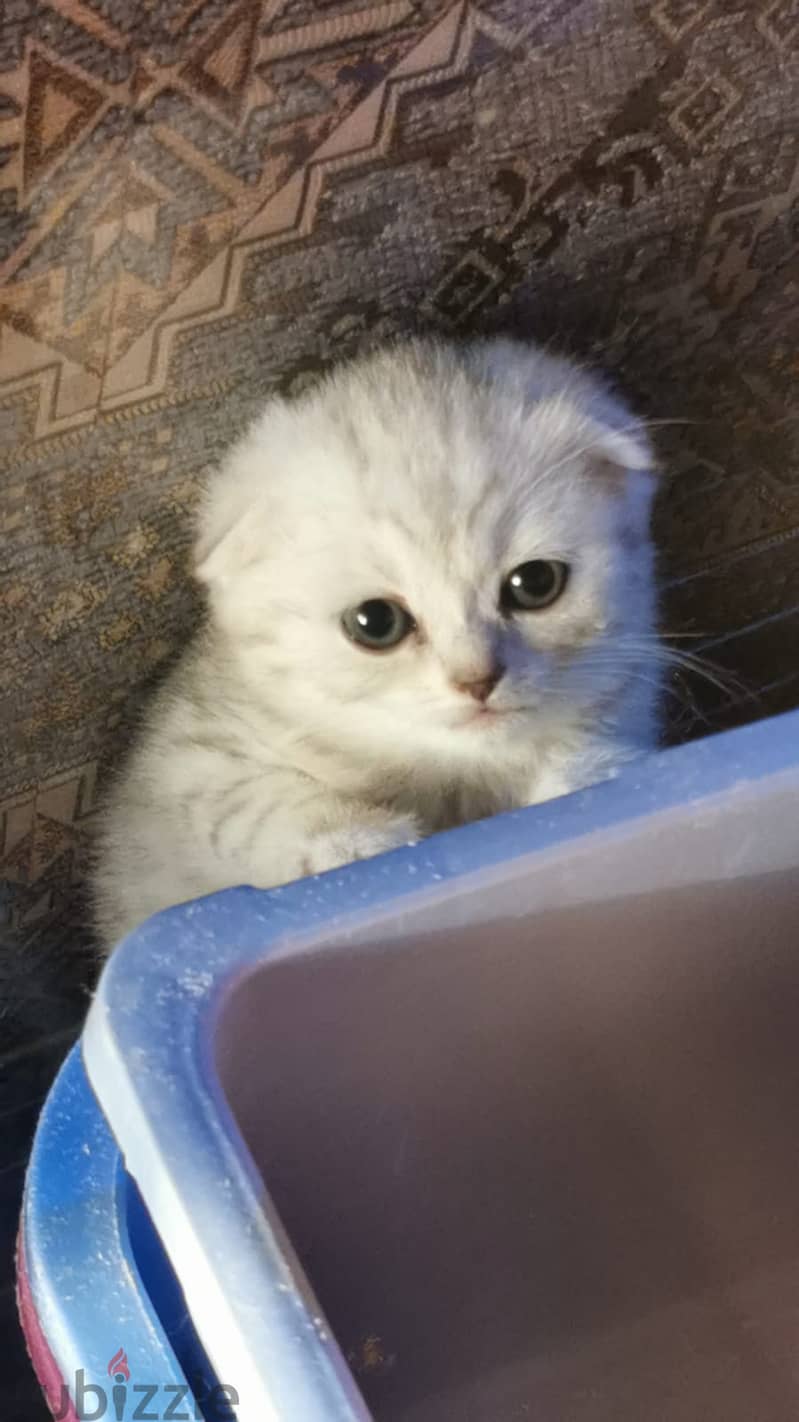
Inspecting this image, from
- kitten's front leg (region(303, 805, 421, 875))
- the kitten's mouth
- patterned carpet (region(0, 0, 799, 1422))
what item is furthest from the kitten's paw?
patterned carpet (region(0, 0, 799, 1422))

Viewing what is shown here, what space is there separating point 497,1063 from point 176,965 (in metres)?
0.32

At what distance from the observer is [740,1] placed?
0.91 meters

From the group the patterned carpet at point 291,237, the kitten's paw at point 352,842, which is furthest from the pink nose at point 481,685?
the patterned carpet at point 291,237

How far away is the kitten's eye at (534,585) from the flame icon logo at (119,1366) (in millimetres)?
560

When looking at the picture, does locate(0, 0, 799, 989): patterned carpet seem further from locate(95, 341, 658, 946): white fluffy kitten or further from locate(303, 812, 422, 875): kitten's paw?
locate(303, 812, 422, 875): kitten's paw

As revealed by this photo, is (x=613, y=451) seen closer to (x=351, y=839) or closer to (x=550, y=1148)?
(x=351, y=839)

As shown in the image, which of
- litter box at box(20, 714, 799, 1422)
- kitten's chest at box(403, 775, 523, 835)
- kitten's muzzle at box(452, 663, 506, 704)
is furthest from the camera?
kitten's chest at box(403, 775, 523, 835)

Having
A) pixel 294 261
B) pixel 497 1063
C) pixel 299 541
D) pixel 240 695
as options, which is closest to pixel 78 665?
pixel 240 695

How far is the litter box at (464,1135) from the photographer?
611mm

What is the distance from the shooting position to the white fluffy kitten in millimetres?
925

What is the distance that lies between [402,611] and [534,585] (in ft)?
0.35

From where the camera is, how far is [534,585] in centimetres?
96

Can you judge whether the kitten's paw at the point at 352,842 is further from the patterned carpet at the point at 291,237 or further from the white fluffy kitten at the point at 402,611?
the patterned carpet at the point at 291,237

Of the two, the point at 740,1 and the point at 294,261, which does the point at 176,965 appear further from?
the point at 740,1
